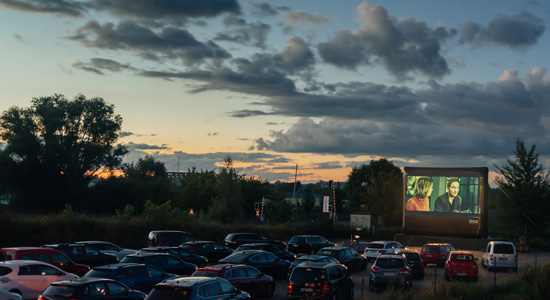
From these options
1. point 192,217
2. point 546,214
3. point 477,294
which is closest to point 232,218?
point 192,217

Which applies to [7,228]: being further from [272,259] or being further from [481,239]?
[481,239]

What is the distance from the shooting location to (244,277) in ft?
64.7

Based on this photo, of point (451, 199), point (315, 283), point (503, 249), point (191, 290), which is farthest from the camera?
point (451, 199)

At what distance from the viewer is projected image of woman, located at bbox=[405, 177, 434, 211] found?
50094mm

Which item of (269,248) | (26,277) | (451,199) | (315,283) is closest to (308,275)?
(315,283)

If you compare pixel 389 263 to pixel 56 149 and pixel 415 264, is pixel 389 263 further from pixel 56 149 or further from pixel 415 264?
pixel 56 149

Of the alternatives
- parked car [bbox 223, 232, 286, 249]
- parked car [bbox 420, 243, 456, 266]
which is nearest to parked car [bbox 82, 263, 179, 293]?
parked car [bbox 223, 232, 286, 249]

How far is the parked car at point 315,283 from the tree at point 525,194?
134 feet

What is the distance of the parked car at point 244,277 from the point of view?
1862 cm

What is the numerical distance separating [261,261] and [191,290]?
12104 millimetres

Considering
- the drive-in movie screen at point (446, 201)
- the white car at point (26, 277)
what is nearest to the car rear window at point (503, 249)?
the drive-in movie screen at point (446, 201)

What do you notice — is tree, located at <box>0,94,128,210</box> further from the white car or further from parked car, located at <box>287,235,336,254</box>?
the white car

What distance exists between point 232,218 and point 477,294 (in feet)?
123

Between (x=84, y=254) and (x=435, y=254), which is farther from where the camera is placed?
(x=435, y=254)
